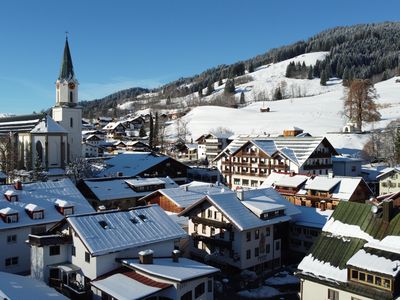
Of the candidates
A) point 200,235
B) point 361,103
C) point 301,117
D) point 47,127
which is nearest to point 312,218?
point 200,235

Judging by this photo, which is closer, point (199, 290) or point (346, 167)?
point (199, 290)

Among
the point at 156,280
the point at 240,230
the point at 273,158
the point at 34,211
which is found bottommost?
the point at 156,280

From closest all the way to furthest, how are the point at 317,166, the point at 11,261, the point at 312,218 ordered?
1. the point at 11,261
2. the point at 312,218
3. the point at 317,166

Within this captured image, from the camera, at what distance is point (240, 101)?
191375 mm

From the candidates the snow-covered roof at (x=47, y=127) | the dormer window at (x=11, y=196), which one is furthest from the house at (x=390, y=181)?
the snow-covered roof at (x=47, y=127)

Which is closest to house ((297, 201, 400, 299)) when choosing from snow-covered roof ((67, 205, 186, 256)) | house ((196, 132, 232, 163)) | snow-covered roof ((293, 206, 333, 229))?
snow-covered roof ((67, 205, 186, 256))

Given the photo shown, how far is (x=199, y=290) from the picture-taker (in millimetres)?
23422

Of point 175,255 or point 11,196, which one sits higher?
point 11,196

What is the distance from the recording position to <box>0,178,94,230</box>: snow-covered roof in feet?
107

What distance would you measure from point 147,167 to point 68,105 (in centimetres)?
2714

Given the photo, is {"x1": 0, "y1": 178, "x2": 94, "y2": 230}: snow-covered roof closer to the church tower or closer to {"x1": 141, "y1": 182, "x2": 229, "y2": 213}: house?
{"x1": 141, "y1": 182, "x2": 229, "y2": 213}: house

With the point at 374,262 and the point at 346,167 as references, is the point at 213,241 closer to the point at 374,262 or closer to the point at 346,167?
the point at 374,262

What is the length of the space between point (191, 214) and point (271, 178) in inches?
710

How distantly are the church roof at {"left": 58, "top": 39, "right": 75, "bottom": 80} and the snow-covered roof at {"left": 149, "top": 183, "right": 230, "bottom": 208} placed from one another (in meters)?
41.3
